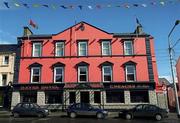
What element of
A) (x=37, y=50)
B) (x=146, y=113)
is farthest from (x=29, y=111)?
(x=146, y=113)

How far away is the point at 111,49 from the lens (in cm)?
3175

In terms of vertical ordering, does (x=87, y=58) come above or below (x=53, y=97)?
above

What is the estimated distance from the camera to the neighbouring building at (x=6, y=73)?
3262 centimetres

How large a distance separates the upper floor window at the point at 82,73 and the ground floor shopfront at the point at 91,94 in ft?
3.21

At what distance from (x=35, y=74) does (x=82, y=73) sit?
6373 millimetres

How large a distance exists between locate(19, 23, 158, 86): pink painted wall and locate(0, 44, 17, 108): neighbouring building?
11.9ft

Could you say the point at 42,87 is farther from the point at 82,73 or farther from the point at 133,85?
the point at 133,85

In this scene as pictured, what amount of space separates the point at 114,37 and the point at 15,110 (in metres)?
16.4

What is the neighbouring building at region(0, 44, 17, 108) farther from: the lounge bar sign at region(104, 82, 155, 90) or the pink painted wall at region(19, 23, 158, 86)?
the lounge bar sign at region(104, 82, 155, 90)

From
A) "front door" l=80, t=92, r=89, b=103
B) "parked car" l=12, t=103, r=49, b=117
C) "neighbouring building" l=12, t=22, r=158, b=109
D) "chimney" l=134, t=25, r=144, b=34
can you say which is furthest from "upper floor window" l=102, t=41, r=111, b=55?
"parked car" l=12, t=103, r=49, b=117

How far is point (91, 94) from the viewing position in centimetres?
2962

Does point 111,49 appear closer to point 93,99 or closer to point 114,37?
point 114,37

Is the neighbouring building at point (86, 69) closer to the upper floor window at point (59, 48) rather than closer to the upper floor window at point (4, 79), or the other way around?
the upper floor window at point (59, 48)

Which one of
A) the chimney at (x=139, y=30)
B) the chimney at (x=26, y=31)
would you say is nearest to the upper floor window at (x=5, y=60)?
the chimney at (x=26, y=31)
